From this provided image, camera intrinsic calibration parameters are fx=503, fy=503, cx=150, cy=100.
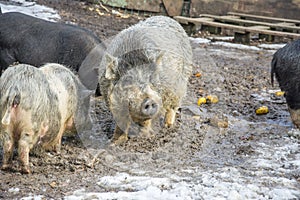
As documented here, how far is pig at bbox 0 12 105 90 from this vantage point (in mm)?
6254

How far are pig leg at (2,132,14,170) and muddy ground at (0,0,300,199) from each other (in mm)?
63

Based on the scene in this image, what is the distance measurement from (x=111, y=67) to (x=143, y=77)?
11.8 inches

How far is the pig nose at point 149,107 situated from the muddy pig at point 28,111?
2.34 ft

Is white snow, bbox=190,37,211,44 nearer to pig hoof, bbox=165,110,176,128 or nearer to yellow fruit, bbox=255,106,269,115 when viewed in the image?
yellow fruit, bbox=255,106,269,115

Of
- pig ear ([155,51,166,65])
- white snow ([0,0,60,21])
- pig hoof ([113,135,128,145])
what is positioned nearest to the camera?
pig ear ([155,51,166,65])

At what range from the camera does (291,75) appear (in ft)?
17.7

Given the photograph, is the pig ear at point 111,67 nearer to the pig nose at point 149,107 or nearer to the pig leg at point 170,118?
the pig nose at point 149,107

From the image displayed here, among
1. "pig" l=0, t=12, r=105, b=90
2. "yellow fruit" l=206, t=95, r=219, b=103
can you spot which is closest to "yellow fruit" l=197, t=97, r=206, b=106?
"yellow fruit" l=206, t=95, r=219, b=103

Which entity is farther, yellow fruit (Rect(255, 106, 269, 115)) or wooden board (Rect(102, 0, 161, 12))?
wooden board (Rect(102, 0, 161, 12))

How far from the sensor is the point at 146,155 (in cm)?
444

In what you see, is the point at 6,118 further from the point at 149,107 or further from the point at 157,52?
the point at 157,52

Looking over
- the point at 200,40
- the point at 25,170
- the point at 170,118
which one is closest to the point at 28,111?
the point at 25,170

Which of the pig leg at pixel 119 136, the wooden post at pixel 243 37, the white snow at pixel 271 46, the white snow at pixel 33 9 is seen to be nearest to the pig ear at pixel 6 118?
the pig leg at pixel 119 136

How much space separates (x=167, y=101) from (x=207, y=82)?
2754mm
